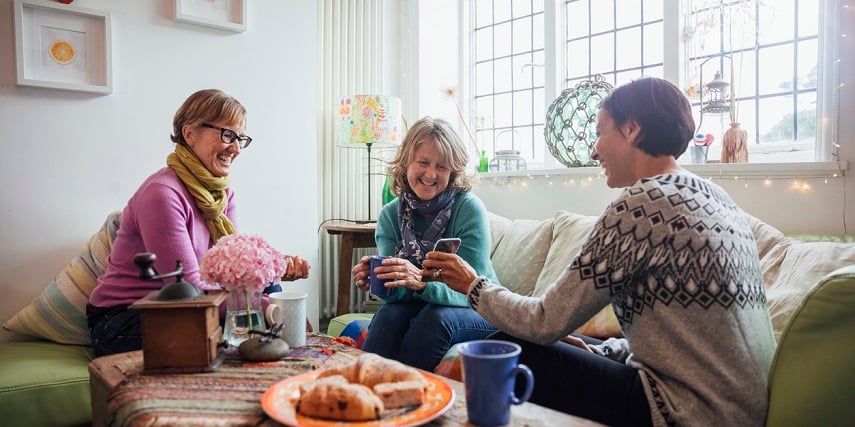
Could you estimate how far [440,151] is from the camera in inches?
79.9

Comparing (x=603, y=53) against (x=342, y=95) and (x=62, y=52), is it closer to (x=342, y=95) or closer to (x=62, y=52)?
(x=342, y=95)

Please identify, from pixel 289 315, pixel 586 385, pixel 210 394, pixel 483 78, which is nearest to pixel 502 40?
pixel 483 78

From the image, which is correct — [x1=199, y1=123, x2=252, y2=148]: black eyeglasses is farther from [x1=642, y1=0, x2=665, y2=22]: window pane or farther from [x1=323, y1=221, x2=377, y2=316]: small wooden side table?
[x1=642, y1=0, x2=665, y2=22]: window pane

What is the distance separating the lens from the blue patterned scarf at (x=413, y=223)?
6.63ft

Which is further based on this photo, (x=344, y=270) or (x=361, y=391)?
(x=344, y=270)

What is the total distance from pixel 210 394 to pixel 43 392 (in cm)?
84

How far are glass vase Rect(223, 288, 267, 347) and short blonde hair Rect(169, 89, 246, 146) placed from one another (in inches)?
29.1

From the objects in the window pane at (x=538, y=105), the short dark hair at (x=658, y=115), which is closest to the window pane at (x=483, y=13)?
the window pane at (x=538, y=105)

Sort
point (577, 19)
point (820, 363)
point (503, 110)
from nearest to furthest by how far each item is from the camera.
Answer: point (820, 363) < point (577, 19) < point (503, 110)

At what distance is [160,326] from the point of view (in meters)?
1.19

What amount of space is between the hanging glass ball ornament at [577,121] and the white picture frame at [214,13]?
1508 mm

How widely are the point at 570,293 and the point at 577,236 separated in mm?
1177

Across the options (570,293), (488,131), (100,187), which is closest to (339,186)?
(488,131)

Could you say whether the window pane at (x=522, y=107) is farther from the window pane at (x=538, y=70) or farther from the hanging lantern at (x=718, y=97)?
the hanging lantern at (x=718, y=97)
